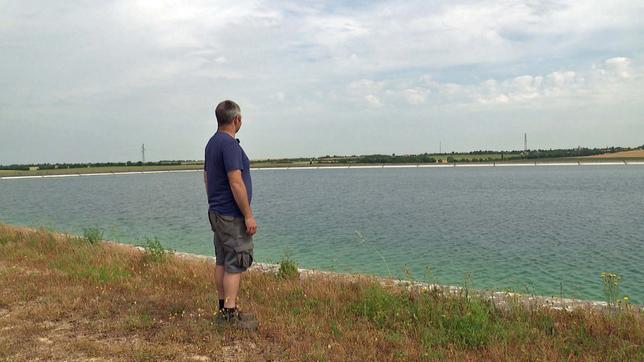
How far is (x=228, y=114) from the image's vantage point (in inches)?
211

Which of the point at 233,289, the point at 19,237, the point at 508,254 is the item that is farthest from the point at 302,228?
the point at 233,289

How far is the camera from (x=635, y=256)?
1655 centimetres

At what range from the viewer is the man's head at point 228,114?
17.5 ft

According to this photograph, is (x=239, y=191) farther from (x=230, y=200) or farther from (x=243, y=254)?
(x=243, y=254)

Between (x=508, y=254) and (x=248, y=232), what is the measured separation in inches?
591

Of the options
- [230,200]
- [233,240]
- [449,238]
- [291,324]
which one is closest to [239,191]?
[230,200]

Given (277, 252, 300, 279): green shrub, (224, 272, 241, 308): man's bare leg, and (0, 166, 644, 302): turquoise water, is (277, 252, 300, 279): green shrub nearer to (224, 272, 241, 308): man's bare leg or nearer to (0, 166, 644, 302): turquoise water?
(0, 166, 644, 302): turquoise water

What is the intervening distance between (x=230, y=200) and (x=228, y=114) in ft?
3.51

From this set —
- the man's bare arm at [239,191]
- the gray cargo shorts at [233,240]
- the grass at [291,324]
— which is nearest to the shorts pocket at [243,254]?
the gray cargo shorts at [233,240]

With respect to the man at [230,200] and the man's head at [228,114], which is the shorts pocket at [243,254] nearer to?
the man at [230,200]

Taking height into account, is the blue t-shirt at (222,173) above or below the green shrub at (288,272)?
above

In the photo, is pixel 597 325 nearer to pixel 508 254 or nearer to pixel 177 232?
pixel 508 254

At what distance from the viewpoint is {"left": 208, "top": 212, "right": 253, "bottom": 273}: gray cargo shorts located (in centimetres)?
525

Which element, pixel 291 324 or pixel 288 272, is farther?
pixel 288 272
